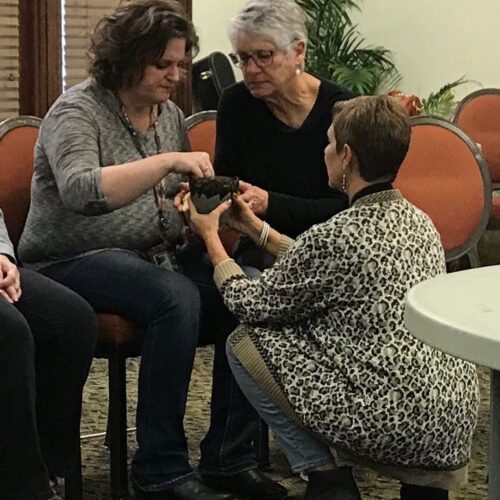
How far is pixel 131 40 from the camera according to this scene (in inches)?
97.8

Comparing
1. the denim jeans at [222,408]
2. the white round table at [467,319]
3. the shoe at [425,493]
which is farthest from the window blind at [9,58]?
the white round table at [467,319]

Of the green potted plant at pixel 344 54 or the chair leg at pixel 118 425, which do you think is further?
the green potted plant at pixel 344 54

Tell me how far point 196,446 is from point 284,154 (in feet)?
2.84

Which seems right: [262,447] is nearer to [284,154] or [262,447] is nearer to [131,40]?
[284,154]

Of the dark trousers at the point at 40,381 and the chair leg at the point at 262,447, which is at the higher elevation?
the dark trousers at the point at 40,381

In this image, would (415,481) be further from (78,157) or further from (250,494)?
(78,157)

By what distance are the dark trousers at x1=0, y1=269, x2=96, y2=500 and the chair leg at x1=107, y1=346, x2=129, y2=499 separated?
0.59 ft

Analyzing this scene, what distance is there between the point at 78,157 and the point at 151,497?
775 millimetres

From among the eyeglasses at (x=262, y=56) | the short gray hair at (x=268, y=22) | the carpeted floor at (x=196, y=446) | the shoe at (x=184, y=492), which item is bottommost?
→ the carpeted floor at (x=196, y=446)

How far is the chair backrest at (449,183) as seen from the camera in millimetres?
3031

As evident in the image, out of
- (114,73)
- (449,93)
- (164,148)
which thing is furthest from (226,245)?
(449,93)

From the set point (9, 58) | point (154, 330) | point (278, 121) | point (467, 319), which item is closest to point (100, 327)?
point (154, 330)

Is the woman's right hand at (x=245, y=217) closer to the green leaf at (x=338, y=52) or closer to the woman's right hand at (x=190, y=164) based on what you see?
the woman's right hand at (x=190, y=164)

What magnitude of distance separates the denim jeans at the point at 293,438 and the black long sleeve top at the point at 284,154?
1.79 ft
